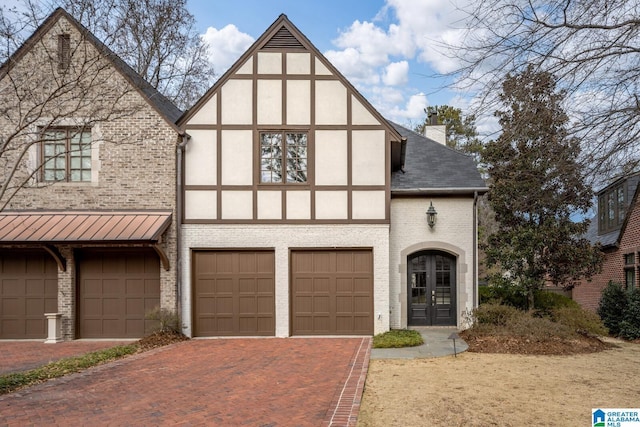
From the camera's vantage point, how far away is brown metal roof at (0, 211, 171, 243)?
11.7 metres

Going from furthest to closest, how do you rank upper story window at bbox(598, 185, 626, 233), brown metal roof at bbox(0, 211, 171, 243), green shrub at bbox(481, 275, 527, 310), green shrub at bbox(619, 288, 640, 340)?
upper story window at bbox(598, 185, 626, 233)
green shrub at bbox(481, 275, 527, 310)
green shrub at bbox(619, 288, 640, 340)
brown metal roof at bbox(0, 211, 171, 243)

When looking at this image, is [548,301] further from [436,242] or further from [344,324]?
[344,324]

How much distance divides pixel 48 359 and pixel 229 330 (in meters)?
4.39

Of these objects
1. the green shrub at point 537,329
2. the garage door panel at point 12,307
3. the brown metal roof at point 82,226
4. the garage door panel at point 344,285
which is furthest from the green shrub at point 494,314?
the garage door panel at point 12,307

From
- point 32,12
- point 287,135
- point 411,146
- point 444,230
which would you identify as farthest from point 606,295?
point 32,12

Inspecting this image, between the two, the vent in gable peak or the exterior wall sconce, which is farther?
the exterior wall sconce

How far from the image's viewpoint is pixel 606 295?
51.1 ft

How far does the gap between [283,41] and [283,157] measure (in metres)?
3.20

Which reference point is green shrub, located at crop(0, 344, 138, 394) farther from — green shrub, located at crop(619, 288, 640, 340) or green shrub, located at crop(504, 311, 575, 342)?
green shrub, located at crop(619, 288, 640, 340)

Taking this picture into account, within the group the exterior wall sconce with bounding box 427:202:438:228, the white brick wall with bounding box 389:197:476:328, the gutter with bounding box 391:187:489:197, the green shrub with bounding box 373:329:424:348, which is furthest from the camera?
the white brick wall with bounding box 389:197:476:328

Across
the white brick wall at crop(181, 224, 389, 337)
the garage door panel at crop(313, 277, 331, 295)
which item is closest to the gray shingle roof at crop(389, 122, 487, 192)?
the white brick wall at crop(181, 224, 389, 337)

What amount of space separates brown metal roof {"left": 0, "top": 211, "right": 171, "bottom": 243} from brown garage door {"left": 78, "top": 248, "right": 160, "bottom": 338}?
3.28 feet

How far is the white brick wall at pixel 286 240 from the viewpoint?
12953mm

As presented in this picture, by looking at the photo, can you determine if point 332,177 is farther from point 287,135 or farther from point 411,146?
point 411,146
